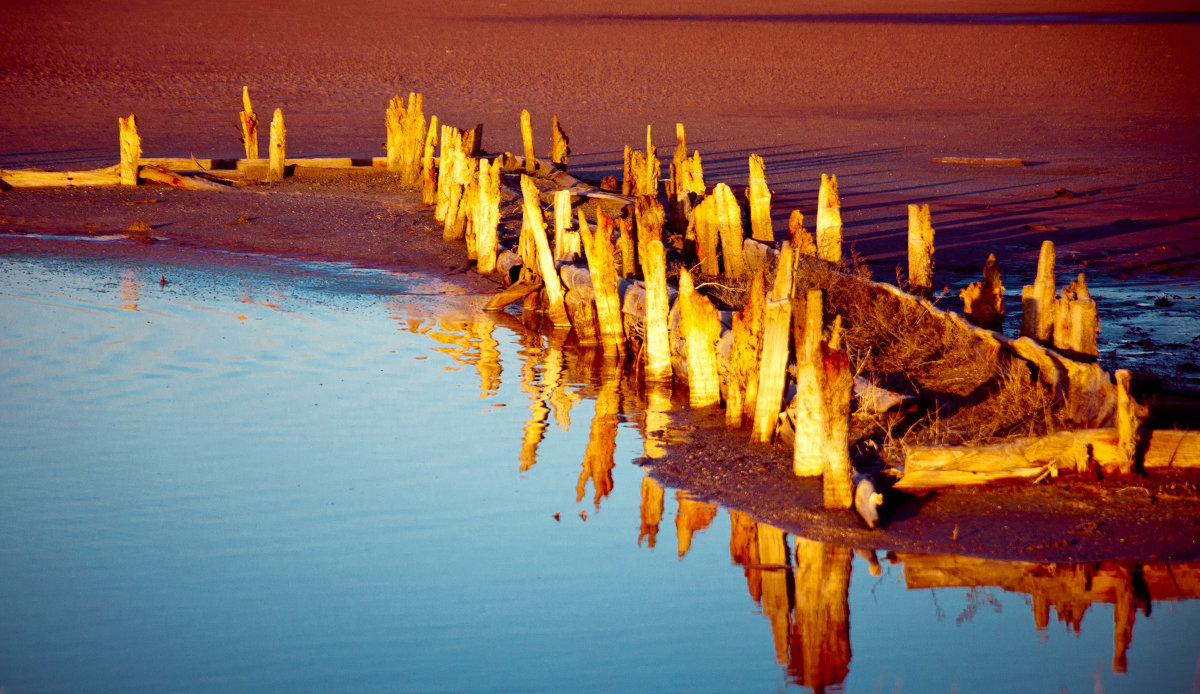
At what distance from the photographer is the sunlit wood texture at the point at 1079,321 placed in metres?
7.55

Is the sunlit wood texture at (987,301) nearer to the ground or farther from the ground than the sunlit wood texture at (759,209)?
nearer to the ground

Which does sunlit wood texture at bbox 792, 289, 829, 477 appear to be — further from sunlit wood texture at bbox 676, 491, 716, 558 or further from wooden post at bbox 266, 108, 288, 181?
wooden post at bbox 266, 108, 288, 181

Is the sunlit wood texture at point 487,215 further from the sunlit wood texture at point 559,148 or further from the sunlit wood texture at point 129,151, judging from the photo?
the sunlit wood texture at point 129,151

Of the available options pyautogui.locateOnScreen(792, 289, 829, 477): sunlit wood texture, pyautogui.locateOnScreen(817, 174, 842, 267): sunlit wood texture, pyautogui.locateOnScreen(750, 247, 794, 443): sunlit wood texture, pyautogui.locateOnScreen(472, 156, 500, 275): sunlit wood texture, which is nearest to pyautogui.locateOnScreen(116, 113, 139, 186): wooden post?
pyautogui.locateOnScreen(472, 156, 500, 275): sunlit wood texture

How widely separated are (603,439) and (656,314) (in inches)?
52.5

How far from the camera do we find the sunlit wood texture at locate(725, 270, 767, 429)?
8.03 meters

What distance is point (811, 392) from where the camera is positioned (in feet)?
22.6

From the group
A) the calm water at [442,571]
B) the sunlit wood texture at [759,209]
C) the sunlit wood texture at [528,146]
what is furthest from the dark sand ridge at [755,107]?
the sunlit wood texture at [759,209]

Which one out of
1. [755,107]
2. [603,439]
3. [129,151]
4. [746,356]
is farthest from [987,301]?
[755,107]

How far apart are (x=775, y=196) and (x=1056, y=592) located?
546 inches

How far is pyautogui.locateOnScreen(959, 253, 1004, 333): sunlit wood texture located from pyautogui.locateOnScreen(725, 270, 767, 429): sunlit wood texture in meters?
1.76

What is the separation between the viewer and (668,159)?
24234 millimetres

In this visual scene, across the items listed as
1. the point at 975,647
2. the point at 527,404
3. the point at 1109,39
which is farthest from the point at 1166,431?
the point at 1109,39

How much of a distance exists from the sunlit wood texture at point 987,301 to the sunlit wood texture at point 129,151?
13.8 meters
